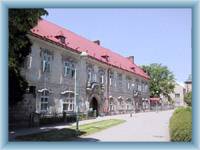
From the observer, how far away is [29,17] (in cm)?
1399

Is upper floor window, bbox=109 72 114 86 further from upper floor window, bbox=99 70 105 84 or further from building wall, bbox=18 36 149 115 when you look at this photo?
upper floor window, bbox=99 70 105 84

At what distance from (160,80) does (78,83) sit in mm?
44771

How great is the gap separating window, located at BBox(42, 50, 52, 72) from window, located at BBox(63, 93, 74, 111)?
11.0 feet

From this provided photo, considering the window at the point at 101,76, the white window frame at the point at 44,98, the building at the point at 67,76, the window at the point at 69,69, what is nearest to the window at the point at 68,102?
the building at the point at 67,76

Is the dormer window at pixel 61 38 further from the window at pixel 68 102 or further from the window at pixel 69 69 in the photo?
the window at pixel 68 102

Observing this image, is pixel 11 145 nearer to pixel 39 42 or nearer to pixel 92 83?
pixel 39 42

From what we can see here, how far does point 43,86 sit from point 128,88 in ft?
73.2

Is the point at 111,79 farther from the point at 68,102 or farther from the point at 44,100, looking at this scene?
the point at 44,100

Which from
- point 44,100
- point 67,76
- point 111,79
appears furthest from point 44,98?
point 111,79

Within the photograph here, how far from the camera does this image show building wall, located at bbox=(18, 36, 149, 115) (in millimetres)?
24855

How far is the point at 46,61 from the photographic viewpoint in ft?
86.8

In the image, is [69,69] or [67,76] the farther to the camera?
[69,69]

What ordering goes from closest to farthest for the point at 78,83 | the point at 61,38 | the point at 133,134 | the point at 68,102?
the point at 133,134 < the point at 61,38 < the point at 68,102 < the point at 78,83

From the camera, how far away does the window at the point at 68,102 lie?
28.8 metres
